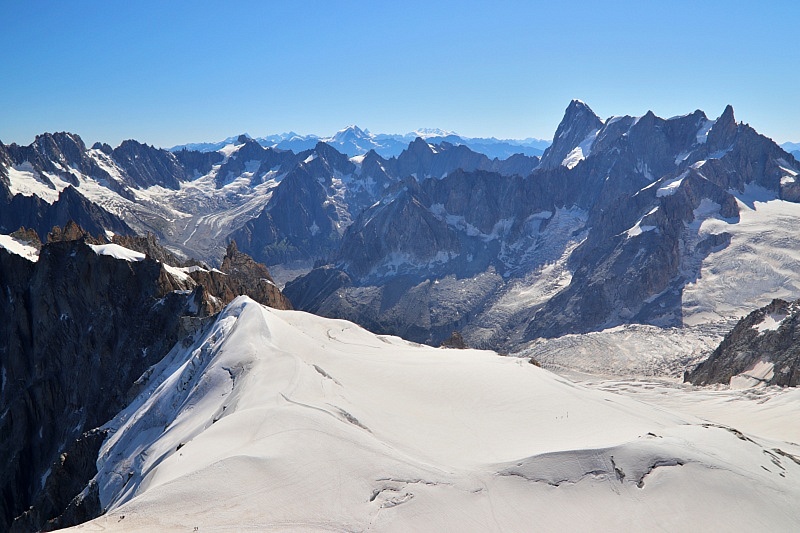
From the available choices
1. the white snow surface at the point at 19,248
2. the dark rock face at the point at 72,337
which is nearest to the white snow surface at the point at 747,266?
the dark rock face at the point at 72,337

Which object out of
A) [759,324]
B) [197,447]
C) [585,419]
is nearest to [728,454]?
[585,419]

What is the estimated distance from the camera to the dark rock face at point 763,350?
6144 centimetres

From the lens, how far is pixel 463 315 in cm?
16638

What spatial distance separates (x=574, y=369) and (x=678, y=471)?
93683 millimetres

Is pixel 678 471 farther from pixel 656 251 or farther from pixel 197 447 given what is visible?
pixel 656 251

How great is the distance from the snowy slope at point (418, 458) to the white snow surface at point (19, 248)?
47815mm

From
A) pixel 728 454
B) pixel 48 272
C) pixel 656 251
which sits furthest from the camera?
pixel 656 251

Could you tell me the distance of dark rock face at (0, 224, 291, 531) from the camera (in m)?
56.0

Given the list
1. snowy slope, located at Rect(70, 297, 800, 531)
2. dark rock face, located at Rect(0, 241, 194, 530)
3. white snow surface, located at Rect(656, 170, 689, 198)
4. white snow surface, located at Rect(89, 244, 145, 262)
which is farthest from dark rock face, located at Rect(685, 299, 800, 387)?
white snow surface, located at Rect(656, 170, 689, 198)

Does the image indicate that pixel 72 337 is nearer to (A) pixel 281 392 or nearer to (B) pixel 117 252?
(B) pixel 117 252

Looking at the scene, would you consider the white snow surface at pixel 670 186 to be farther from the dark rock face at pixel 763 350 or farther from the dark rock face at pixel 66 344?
the dark rock face at pixel 66 344

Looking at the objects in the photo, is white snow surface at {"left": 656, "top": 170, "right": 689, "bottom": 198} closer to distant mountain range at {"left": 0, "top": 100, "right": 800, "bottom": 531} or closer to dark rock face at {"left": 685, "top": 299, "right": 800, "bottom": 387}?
distant mountain range at {"left": 0, "top": 100, "right": 800, "bottom": 531}

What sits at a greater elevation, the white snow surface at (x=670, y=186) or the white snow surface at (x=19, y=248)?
the white snow surface at (x=670, y=186)

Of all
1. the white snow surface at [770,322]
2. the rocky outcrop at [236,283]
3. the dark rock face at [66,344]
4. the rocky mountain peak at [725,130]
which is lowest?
the dark rock face at [66,344]
